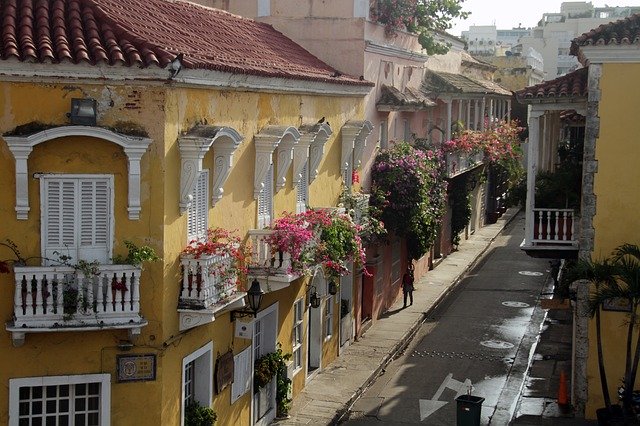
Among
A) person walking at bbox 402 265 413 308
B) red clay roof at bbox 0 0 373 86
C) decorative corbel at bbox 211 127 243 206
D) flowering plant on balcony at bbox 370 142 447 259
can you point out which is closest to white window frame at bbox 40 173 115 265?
red clay roof at bbox 0 0 373 86

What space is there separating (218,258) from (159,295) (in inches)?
55.2

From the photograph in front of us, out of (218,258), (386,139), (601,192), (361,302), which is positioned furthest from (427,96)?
(218,258)

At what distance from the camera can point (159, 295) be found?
1545 centimetres

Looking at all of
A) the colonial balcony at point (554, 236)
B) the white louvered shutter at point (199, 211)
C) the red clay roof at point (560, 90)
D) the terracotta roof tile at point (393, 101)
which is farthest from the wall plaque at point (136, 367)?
the terracotta roof tile at point (393, 101)

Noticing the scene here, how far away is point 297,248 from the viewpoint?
19.3 metres

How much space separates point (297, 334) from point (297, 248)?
183 inches

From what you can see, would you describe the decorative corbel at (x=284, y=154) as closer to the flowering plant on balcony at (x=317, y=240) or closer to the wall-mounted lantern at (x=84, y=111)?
the flowering plant on balcony at (x=317, y=240)

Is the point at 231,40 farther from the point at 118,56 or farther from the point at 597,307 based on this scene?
the point at 597,307

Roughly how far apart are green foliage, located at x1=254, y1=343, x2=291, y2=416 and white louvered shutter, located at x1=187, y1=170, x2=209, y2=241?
172 inches

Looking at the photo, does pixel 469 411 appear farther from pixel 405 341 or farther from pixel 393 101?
pixel 393 101

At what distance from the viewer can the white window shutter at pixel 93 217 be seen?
1500cm

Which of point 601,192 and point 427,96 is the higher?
point 427,96

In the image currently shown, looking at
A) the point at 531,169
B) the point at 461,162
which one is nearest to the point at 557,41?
the point at 461,162

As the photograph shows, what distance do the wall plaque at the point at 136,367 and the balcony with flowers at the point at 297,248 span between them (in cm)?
403
